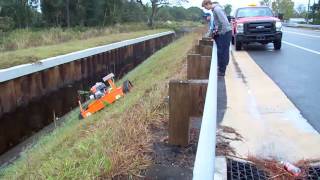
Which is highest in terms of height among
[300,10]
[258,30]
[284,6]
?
[284,6]

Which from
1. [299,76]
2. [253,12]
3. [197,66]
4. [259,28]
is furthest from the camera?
[253,12]

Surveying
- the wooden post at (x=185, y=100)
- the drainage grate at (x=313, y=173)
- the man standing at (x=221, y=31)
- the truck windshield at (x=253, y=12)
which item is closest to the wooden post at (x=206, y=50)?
the man standing at (x=221, y=31)

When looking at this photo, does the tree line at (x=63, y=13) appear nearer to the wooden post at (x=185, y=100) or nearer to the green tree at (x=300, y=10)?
the wooden post at (x=185, y=100)

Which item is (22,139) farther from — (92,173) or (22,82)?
(92,173)

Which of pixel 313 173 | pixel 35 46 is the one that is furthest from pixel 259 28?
pixel 313 173

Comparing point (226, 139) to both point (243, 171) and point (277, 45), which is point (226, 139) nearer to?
point (243, 171)

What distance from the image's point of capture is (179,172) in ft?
13.9

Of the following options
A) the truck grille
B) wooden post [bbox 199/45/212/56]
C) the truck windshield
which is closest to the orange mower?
wooden post [bbox 199/45/212/56]

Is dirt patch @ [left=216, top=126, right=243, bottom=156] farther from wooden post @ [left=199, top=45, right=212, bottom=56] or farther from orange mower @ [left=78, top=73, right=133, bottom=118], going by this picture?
orange mower @ [left=78, top=73, right=133, bottom=118]

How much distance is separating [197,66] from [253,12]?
13.8 m

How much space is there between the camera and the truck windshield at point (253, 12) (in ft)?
64.7

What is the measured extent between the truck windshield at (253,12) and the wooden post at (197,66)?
1332 cm

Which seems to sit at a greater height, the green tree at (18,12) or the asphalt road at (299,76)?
the green tree at (18,12)

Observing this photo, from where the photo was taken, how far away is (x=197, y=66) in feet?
23.2
